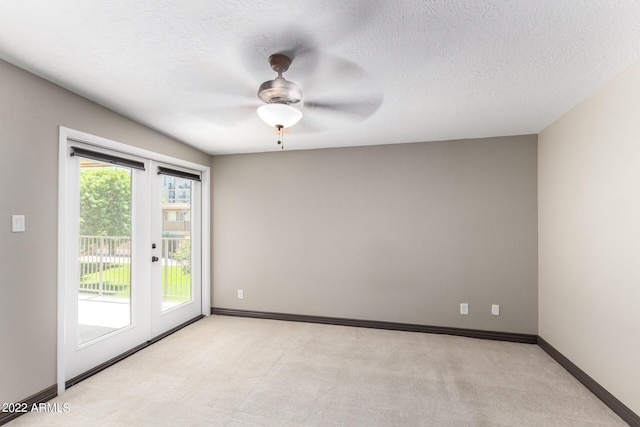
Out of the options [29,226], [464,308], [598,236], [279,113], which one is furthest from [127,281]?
[598,236]

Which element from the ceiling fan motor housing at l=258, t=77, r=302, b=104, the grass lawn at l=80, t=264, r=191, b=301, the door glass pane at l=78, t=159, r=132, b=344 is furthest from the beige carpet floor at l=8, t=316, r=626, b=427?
the ceiling fan motor housing at l=258, t=77, r=302, b=104

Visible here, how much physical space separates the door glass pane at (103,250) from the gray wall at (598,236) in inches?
167

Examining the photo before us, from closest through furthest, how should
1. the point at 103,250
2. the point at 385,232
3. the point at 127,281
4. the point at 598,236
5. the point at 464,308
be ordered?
1. the point at 598,236
2. the point at 103,250
3. the point at 127,281
4. the point at 464,308
5. the point at 385,232

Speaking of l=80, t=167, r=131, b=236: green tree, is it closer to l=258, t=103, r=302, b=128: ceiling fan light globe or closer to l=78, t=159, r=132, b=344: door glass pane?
l=78, t=159, r=132, b=344: door glass pane

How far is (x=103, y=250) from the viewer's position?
288 centimetres

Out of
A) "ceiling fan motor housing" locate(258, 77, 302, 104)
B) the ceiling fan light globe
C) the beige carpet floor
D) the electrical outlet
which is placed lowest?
the beige carpet floor

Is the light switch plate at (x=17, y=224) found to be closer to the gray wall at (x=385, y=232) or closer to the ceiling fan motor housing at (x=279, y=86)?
the ceiling fan motor housing at (x=279, y=86)


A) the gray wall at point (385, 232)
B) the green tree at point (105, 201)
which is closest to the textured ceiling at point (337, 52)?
the green tree at point (105, 201)

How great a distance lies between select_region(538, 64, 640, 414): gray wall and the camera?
79.4 inches

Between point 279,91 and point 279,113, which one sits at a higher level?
point 279,91

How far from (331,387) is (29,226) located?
2.57 meters

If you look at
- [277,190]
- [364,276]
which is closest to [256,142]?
[277,190]

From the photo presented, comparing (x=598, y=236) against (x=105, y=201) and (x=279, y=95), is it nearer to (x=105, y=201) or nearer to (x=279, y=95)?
(x=279, y=95)

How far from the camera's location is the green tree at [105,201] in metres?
2.68
